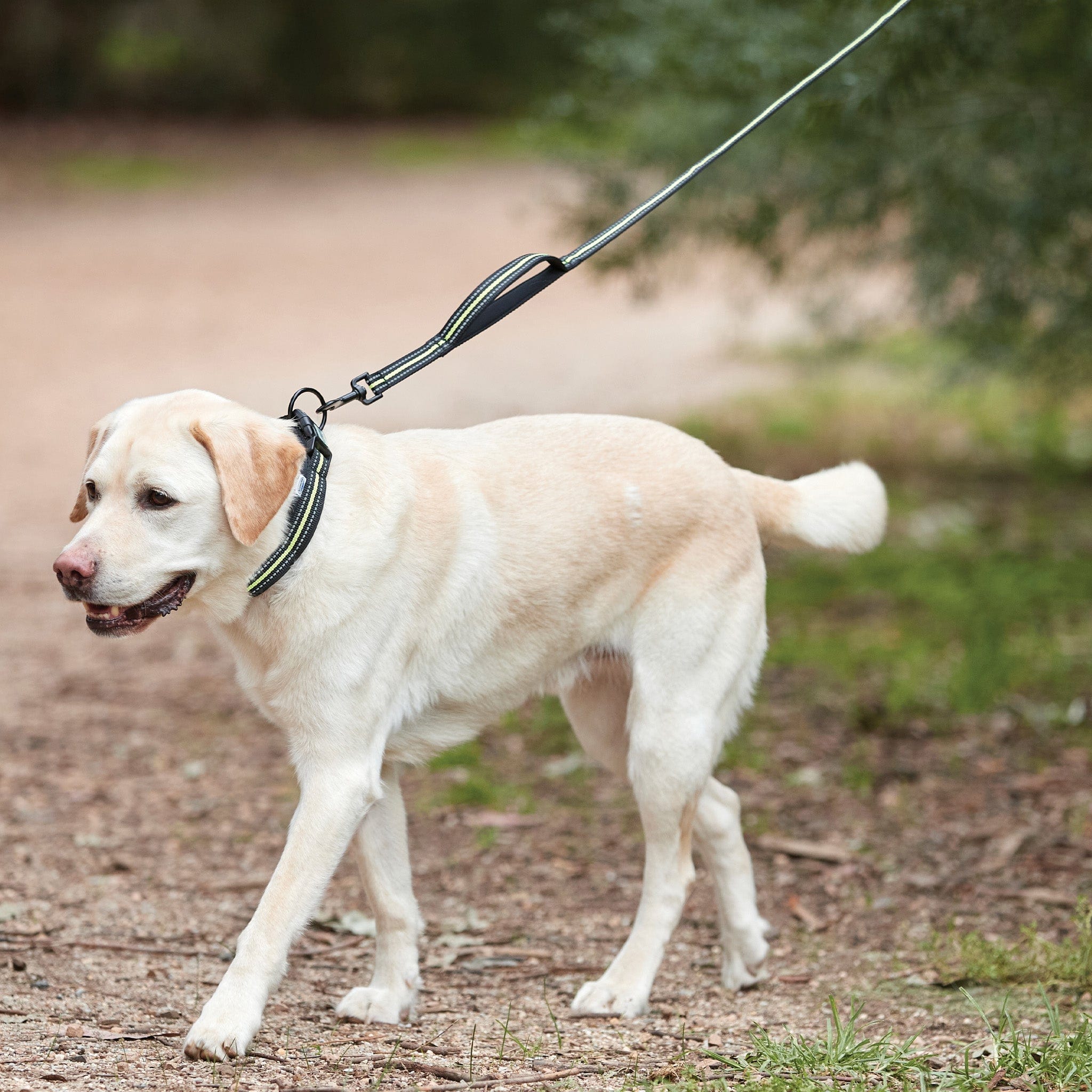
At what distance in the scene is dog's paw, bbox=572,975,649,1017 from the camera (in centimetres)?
343

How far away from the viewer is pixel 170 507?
302 cm

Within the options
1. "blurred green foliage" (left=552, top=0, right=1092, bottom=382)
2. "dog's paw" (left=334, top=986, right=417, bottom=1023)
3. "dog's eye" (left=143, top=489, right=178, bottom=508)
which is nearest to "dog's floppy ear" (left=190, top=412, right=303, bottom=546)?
"dog's eye" (left=143, top=489, right=178, bottom=508)

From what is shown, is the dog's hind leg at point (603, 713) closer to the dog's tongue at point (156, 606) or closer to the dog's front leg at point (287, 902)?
the dog's front leg at point (287, 902)

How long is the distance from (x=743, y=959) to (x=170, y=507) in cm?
187

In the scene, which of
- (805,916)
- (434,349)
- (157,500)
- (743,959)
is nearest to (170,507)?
(157,500)

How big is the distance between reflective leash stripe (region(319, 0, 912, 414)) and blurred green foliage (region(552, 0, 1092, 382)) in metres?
1.15

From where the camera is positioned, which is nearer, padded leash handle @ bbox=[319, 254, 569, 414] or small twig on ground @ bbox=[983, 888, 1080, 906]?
Answer: padded leash handle @ bbox=[319, 254, 569, 414]

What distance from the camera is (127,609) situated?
3053mm

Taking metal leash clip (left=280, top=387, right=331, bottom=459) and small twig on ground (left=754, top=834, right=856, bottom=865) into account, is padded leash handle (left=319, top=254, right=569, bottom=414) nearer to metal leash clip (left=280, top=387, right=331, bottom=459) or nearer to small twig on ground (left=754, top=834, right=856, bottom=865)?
metal leash clip (left=280, top=387, right=331, bottom=459)

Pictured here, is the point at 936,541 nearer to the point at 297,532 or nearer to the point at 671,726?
the point at 671,726

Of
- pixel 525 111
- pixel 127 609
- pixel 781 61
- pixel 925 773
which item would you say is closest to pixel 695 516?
pixel 127 609

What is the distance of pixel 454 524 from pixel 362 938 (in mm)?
1356

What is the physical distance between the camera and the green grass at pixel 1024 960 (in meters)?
3.53

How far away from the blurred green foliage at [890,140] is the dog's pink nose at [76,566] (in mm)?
3011
